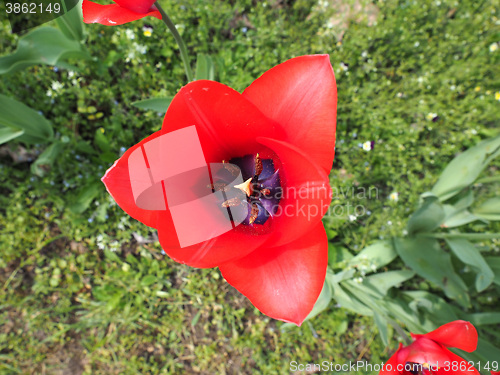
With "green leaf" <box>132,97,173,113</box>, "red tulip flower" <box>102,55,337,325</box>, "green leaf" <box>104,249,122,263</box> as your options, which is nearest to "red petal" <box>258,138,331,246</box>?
"red tulip flower" <box>102,55,337,325</box>

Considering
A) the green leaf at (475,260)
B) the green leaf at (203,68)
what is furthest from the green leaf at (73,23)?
the green leaf at (475,260)

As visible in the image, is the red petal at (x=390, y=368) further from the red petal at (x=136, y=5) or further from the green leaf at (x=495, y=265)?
the red petal at (x=136, y=5)

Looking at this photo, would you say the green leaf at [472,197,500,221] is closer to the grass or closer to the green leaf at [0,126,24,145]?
the grass

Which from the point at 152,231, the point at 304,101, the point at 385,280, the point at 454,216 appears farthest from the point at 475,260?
the point at 152,231

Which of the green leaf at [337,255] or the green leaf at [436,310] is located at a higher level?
the green leaf at [337,255]

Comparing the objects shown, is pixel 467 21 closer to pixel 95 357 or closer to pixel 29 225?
pixel 29 225

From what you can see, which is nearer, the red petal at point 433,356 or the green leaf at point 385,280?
the red petal at point 433,356

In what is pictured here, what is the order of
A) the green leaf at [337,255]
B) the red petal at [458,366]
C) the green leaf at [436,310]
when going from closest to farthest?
the red petal at [458,366] → the green leaf at [436,310] → the green leaf at [337,255]

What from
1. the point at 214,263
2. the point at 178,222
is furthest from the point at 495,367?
the point at 178,222
